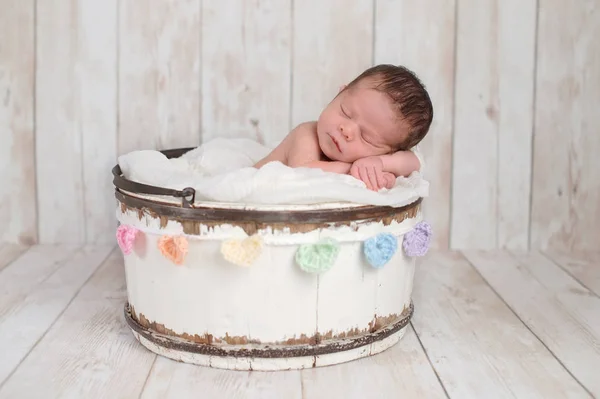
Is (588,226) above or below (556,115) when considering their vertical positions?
below

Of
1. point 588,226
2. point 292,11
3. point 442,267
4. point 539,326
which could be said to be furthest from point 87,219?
point 588,226

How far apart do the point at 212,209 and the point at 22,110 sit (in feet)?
3.39

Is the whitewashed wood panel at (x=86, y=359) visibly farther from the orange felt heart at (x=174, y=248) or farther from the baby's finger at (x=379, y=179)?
the baby's finger at (x=379, y=179)

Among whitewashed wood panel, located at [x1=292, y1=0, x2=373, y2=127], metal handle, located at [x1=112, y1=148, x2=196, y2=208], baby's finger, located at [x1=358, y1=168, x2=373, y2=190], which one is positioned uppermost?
whitewashed wood panel, located at [x1=292, y1=0, x2=373, y2=127]

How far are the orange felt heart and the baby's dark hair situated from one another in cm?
47

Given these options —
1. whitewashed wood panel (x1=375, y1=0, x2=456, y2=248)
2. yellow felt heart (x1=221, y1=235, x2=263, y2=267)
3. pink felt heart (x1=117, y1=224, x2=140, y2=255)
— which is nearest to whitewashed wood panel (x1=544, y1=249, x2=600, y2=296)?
whitewashed wood panel (x1=375, y1=0, x2=456, y2=248)

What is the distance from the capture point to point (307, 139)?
5.43ft

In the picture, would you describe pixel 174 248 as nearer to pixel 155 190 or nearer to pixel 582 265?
pixel 155 190

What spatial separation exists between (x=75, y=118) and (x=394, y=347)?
1110mm

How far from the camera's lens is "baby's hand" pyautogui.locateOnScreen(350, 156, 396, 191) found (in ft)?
5.00

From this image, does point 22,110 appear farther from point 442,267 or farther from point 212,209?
point 442,267

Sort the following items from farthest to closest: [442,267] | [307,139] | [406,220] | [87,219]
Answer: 1. [87,219]
2. [442,267]
3. [307,139]
4. [406,220]

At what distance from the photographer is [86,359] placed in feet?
4.79

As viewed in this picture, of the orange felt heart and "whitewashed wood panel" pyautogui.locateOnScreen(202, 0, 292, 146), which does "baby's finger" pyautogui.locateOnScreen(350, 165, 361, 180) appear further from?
"whitewashed wood panel" pyautogui.locateOnScreen(202, 0, 292, 146)
